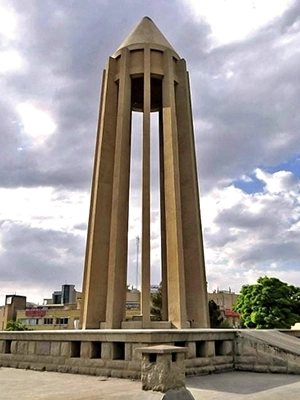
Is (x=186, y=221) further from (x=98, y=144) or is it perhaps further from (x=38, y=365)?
(x=38, y=365)

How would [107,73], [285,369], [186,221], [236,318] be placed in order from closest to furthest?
[285,369]
[186,221]
[107,73]
[236,318]

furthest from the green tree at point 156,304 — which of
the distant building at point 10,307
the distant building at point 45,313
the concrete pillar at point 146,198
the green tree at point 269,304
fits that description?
the distant building at point 10,307

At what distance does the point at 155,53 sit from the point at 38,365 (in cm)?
1212

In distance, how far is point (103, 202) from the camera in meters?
15.3

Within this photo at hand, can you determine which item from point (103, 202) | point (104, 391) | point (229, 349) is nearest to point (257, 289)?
point (103, 202)

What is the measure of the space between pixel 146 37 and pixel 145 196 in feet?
22.5

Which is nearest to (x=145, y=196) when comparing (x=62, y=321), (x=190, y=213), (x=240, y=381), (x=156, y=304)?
(x=190, y=213)

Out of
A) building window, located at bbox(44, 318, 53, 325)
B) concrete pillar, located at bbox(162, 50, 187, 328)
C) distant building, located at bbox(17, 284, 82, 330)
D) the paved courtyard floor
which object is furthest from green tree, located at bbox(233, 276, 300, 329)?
building window, located at bbox(44, 318, 53, 325)

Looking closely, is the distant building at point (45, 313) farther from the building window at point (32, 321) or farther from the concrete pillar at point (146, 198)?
the concrete pillar at point (146, 198)

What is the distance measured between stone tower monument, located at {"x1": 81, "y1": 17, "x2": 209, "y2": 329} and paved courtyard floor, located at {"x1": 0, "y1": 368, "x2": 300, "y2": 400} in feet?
15.1

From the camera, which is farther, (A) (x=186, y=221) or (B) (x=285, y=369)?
(A) (x=186, y=221)

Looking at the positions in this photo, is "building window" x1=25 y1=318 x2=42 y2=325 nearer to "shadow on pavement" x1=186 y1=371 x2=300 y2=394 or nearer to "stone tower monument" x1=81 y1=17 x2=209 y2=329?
"stone tower monument" x1=81 y1=17 x2=209 y2=329

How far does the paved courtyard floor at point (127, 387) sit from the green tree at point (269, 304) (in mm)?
21151

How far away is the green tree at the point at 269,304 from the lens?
94.5 ft
